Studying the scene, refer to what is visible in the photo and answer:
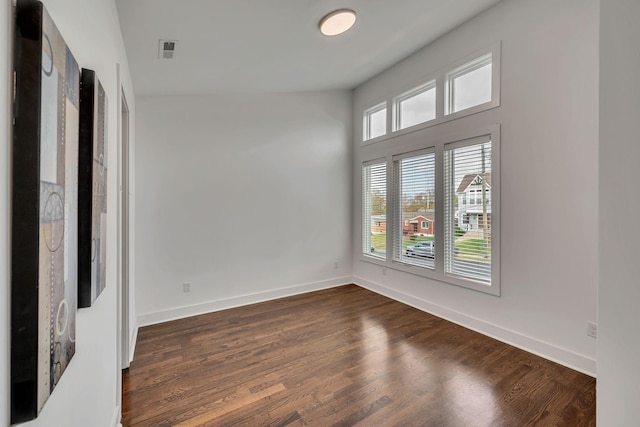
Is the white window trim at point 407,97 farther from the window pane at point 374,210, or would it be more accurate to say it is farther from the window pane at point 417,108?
the window pane at point 374,210

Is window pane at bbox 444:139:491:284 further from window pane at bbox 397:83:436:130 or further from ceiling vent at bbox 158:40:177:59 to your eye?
ceiling vent at bbox 158:40:177:59

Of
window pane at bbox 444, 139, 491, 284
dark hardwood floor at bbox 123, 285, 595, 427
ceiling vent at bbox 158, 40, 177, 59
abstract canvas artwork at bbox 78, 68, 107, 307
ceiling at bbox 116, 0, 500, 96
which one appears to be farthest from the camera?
window pane at bbox 444, 139, 491, 284

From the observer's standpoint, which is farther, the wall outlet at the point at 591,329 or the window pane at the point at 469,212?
the window pane at the point at 469,212

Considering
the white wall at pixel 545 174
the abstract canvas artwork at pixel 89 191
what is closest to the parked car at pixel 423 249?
the white wall at pixel 545 174

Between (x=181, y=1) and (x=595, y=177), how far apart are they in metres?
3.14

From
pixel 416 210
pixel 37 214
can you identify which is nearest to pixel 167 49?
pixel 37 214

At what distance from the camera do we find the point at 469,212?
123 inches

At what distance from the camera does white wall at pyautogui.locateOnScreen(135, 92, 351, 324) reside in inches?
129

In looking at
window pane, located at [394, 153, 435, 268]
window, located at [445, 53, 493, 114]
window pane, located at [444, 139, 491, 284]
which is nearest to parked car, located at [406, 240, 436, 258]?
window pane, located at [394, 153, 435, 268]

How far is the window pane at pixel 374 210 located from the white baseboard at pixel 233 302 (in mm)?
718

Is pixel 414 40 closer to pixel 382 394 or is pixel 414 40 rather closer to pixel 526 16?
pixel 526 16

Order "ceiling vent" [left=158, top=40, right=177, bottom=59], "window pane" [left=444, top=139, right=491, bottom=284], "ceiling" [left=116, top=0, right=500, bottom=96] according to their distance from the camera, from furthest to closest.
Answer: "window pane" [left=444, top=139, right=491, bottom=284] < "ceiling vent" [left=158, top=40, right=177, bottom=59] < "ceiling" [left=116, top=0, right=500, bottom=96]

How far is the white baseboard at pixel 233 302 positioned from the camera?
328cm

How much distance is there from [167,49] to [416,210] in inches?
122
